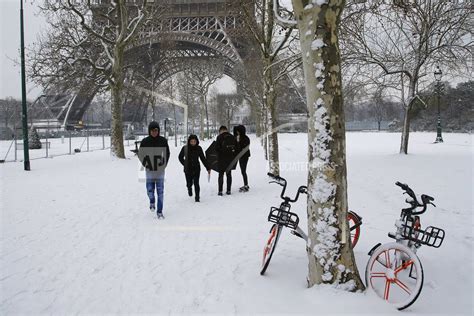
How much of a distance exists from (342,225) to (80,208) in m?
6.00

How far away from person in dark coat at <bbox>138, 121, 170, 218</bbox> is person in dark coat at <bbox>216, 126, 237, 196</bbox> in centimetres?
213

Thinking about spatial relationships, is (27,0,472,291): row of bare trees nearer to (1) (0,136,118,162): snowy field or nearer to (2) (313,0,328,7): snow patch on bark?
(2) (313,0,328,7): snow patch on bark

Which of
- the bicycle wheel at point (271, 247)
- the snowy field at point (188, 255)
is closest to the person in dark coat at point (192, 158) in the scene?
the snowy field at point (188, 255)

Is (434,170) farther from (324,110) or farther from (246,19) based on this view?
(324,110)

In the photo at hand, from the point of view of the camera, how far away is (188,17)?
34750 millimetres

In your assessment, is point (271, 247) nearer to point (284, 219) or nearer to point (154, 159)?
point (284, 219)

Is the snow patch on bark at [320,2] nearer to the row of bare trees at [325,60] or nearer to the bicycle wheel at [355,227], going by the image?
the row of bare trees at [325,60]

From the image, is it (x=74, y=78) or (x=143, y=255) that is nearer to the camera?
(x=143, y=255)

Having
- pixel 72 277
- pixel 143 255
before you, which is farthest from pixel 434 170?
pixel 72 277

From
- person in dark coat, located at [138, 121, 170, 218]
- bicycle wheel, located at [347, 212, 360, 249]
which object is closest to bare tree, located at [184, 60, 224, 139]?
person in dark coat, located at [138, 121, 170, 218]

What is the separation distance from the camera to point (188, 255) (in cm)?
438

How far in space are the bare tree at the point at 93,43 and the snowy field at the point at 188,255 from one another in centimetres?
917

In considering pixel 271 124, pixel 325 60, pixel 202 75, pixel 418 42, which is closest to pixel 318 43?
pixel 325 60

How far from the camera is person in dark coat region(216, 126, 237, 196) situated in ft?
27.6
